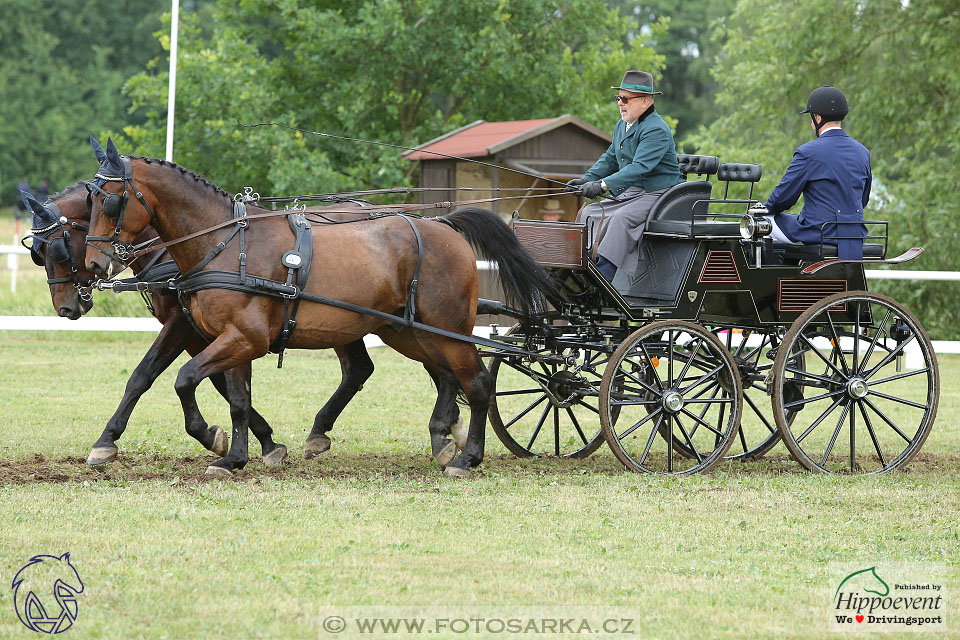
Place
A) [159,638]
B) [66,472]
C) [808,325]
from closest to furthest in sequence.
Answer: [159,638] → [66,472] → [808,325]

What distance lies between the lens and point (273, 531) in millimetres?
5793

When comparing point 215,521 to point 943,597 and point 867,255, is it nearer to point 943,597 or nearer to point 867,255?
point 943,597

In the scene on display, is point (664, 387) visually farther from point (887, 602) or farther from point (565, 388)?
point (887, 602)

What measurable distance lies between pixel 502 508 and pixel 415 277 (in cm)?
175

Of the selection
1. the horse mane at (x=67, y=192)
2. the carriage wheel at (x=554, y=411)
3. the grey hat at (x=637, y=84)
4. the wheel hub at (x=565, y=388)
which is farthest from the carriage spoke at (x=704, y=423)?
the horse mane at (x=67, y=192)

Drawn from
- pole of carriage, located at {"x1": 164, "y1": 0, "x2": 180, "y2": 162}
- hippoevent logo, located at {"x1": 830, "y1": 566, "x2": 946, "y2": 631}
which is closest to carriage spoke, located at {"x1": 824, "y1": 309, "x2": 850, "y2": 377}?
hippoevent logo, located at {"x1": 830, "y1": 566, "x2": 946, "y2": 631}

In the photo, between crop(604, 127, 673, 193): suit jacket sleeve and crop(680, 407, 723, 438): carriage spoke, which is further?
crop(604, 127, 673, 193): suit jacket sleeve

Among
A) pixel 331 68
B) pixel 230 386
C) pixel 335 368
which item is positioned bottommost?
pixel 335 368

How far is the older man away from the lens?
305 inches

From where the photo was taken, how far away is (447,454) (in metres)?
7.83

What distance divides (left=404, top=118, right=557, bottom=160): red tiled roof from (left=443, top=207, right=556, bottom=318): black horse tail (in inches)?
304

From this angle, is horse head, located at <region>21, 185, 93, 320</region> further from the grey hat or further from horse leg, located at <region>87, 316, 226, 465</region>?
the grey hat

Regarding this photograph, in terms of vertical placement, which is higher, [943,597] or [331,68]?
[331,68]

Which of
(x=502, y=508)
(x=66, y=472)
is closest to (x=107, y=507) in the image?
(x=66, y=472)
